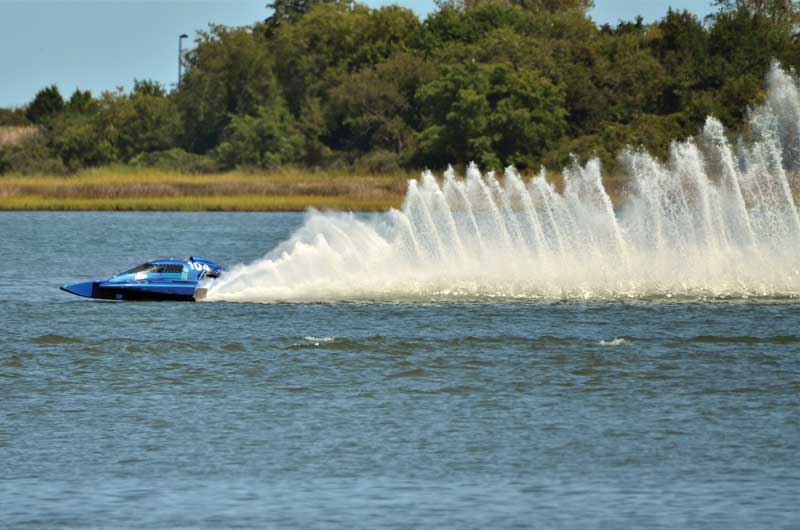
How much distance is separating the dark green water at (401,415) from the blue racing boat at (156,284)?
0.65 metres

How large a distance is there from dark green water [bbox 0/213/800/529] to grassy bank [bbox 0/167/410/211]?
6500 cm

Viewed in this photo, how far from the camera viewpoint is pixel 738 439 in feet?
90.7

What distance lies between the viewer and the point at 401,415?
30359mm

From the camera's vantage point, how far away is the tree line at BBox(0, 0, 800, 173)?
12606 cm

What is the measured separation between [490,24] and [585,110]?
1959 cm

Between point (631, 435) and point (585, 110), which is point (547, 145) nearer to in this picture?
point (585, 110)

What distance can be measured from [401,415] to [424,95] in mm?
102385

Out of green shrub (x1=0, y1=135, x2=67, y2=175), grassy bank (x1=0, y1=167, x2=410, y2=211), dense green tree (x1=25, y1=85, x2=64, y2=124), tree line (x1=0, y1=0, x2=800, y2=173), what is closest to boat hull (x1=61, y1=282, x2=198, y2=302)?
grassy bank (x1=0, y1=167, x2=410, y2=211)

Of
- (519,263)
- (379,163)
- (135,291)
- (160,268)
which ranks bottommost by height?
(519,263)

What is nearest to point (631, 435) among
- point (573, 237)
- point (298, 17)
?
point (573, 237)

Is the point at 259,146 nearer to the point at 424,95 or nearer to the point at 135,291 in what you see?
the point at 424,95

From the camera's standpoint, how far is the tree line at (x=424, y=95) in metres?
126

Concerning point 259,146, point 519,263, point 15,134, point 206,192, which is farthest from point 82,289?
point 15,134

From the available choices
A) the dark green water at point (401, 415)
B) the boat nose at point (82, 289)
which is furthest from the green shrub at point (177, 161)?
the dark green water at point (401, 415)
